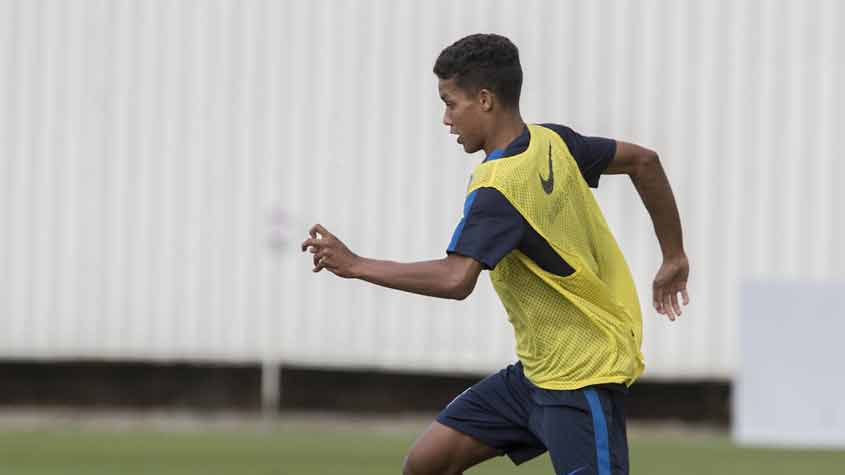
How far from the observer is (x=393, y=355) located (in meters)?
13.2

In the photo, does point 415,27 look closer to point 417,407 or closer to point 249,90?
point 249,90

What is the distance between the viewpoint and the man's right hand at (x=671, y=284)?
6.12 metres

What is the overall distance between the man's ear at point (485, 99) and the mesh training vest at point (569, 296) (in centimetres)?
18

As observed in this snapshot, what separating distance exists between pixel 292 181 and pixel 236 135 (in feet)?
1.82

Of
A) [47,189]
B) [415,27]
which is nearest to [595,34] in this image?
[415,27]

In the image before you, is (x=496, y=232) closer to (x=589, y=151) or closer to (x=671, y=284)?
(x=589, y=151)

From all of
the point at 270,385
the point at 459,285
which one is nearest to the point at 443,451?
the point at 459,285

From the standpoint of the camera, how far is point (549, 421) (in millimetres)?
5570

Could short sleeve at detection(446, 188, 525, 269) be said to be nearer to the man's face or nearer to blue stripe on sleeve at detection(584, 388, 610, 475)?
the man's face

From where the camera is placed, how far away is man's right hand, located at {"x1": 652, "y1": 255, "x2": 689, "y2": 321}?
20.1 ft

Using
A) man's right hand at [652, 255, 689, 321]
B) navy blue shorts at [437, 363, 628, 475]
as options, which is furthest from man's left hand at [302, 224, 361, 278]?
man's right hand at [652, 255, 689, 321]

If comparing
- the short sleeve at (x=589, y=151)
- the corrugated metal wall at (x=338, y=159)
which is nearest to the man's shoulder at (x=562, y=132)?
the short sleeve at (x=589, y=151)

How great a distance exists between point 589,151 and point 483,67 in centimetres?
57

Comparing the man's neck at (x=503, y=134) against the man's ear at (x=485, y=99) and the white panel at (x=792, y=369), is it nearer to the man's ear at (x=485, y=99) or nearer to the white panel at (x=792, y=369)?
the man's ear at (x=485, y=99)
